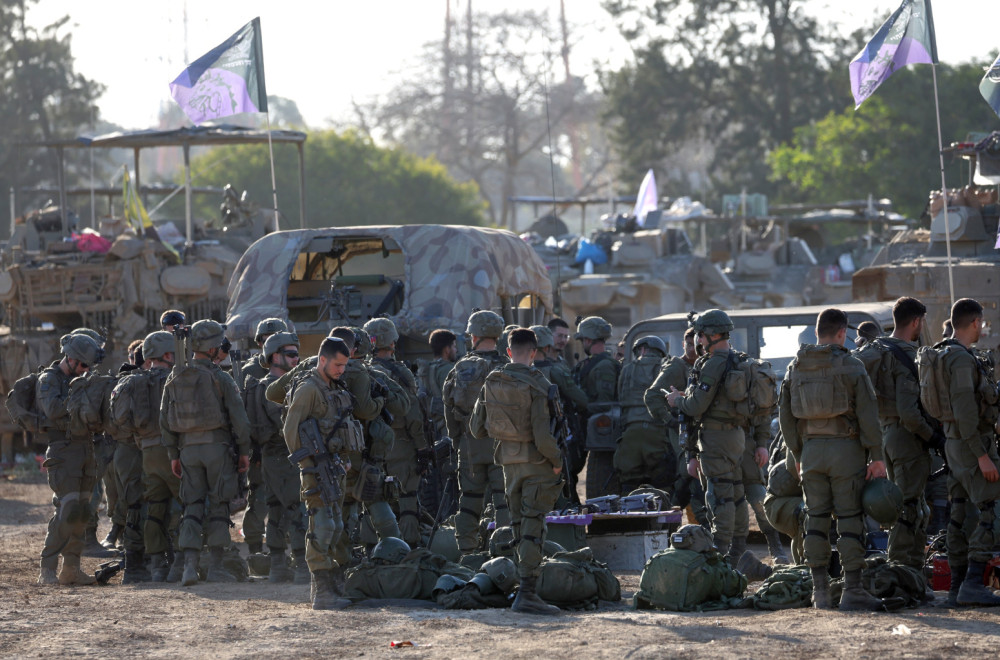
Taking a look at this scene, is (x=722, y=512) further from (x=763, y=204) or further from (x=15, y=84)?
(x=15, y=84)

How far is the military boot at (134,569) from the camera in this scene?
1010 cm

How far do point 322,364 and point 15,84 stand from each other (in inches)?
1633

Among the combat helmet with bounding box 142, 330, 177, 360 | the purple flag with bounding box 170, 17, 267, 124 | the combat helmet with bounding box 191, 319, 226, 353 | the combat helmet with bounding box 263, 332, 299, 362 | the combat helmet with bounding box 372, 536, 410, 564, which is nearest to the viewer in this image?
the combat helmet with bounding box 372, 536, 410, 564

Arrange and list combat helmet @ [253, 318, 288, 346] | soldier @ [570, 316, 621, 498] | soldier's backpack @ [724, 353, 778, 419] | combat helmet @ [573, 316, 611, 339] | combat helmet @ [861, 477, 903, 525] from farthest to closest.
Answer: combat helmet @ [573, 316, 611, 339]
soldier @ [570, 316, 621, 498]
combat helmet @ [253, 318, 288, 346]
soldier's backpack @ [724, 353, 778, 419]
combat helmet @ [861, 477, 903, 525]

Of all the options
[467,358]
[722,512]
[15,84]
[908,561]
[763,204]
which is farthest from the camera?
[15,84]

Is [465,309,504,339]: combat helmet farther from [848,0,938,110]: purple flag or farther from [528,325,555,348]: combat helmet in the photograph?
[848,0,938,110]: purple flag

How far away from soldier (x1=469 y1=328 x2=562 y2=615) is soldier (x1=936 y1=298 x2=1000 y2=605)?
6.82 ft

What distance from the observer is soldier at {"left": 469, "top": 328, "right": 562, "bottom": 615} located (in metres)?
7.86

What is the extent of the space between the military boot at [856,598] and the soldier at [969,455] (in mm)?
503

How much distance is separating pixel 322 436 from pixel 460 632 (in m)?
1.52

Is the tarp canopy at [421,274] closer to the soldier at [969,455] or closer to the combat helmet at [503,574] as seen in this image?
the combat helmet at [503,574]

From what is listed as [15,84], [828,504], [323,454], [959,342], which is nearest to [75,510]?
[323,454]

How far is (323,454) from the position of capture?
26.9 feet

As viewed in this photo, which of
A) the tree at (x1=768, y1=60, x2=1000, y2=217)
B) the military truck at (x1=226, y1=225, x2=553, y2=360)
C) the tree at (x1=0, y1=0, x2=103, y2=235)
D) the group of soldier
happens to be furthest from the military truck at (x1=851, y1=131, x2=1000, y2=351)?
the tree at (x1=0, y1=0, x2=103, y2=235)
